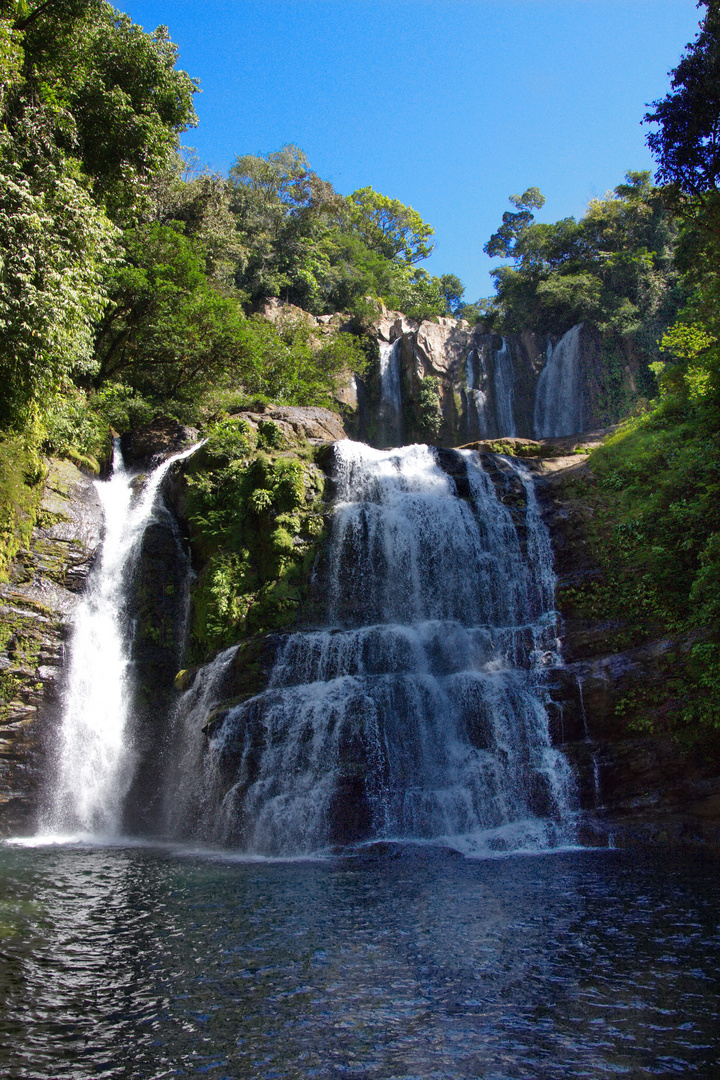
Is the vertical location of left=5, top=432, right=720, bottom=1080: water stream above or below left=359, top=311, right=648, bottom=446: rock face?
below

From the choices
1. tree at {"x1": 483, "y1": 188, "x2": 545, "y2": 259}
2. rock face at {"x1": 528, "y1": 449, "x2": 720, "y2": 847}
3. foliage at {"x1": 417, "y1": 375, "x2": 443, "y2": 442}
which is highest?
tree at {"x1": 483, "y1": 188, "x2": 545, "y2": 259}

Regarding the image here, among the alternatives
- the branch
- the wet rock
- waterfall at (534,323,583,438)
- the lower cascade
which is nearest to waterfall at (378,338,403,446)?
waterfall at (534,323,583,438)

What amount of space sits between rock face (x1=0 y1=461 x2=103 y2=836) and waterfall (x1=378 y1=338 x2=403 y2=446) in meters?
19.1

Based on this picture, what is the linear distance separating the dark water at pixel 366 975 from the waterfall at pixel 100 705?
18.1 ft

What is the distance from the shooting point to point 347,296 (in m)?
39.2

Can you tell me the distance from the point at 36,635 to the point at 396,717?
8.59m

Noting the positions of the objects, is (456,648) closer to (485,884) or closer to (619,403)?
(485,884)

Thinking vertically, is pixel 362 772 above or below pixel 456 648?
below

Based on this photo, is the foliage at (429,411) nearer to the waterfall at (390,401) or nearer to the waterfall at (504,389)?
the waterfall at (390,401)

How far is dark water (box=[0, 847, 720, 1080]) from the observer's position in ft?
14.6

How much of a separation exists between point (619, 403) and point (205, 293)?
19.4 metres

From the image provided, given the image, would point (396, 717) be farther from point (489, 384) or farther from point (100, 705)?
point (489, 384)

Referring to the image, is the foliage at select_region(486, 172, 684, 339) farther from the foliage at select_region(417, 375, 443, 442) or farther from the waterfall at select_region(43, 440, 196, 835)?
the waterfall at select_region(43, 440, 196, 835)

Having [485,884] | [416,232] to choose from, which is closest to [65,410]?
[485,884]
